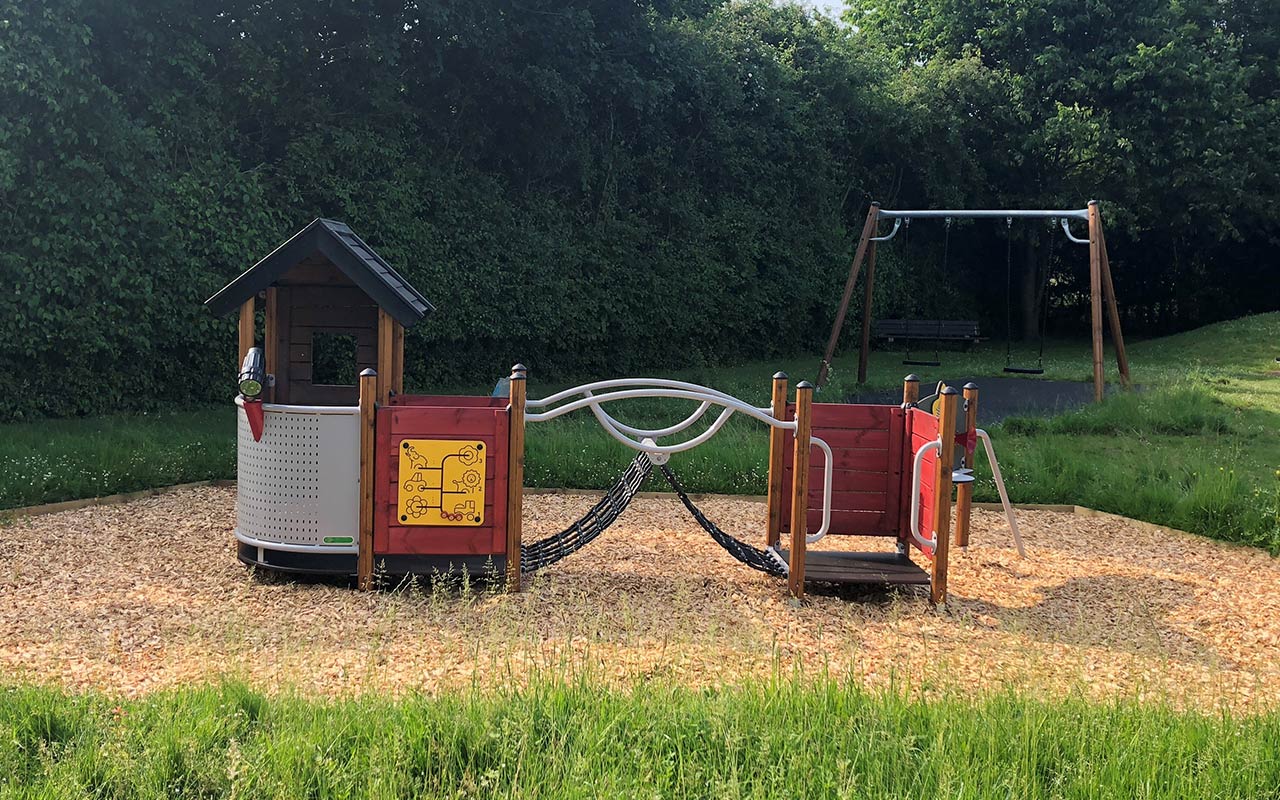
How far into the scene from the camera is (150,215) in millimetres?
11289

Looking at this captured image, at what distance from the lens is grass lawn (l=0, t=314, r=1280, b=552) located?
25.7ft

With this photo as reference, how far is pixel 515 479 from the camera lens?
581 cm

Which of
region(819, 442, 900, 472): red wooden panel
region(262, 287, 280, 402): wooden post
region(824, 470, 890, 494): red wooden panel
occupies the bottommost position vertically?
region(824, 470, 890, 494): red wooden panel

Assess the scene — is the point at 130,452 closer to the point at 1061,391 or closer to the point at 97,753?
the point at 97,753

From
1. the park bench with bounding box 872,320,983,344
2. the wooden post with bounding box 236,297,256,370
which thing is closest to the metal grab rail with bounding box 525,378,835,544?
the wooden post with bounding box 236,297,256,370

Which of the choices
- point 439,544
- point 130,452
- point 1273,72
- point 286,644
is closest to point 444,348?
point 130,452

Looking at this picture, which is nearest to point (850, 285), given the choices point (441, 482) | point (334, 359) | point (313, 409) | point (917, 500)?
point (334, 359)

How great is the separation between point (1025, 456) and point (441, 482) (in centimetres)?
555

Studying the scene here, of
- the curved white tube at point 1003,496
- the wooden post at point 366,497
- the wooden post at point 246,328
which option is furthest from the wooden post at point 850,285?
the wooden post at point 366,497

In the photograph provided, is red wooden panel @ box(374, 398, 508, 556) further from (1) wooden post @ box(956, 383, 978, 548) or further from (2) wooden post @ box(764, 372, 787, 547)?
(1) wooden post @ box(956, 383, 978, 548)

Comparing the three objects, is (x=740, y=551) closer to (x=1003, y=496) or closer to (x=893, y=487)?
(x=893, y=487)

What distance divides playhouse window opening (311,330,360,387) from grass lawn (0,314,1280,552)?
166cm

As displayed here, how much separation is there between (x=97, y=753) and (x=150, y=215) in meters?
9.18

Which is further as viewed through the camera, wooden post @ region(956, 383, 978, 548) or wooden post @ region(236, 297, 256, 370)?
wooden post @ region(236, 297, 256, 370)
